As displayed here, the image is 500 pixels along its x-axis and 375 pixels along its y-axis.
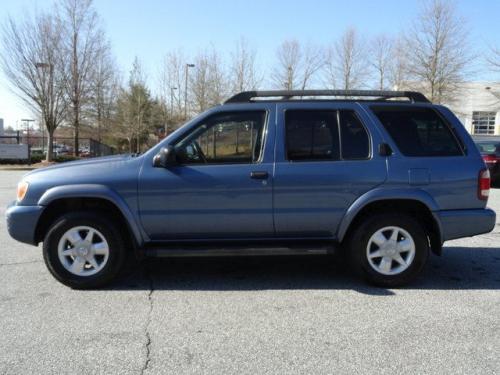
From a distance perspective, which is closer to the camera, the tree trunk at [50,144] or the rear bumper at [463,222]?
the rear bumper at [463,222]

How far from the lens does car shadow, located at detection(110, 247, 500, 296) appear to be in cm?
485

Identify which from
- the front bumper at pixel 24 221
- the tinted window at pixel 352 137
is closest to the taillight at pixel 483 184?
the tinted window at pixel 352 137

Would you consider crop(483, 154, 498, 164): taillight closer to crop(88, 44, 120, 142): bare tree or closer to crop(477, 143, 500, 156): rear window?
crop(477, 143, 500, 156): rear window

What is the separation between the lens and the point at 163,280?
198 inches

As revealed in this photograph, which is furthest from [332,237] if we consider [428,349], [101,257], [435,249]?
[101,257]

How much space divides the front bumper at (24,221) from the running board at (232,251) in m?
1.12

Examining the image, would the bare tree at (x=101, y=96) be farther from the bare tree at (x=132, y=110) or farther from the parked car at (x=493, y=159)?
the parked car at (x=493, y=159)

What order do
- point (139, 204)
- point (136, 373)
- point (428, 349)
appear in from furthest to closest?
point (139, 204), point (428, 349), point (136, 373)

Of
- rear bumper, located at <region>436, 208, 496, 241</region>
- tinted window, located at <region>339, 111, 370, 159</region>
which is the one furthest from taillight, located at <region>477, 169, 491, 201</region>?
tinted window, located at <region>339, 111, 370, 159</region>

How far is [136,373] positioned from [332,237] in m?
2.47

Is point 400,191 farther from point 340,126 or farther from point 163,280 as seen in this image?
point 163,280

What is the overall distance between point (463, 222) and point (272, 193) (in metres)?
1.97

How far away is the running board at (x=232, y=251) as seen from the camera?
4.60 m

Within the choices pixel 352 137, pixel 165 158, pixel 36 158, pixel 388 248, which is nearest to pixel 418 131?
pixel 352 137
